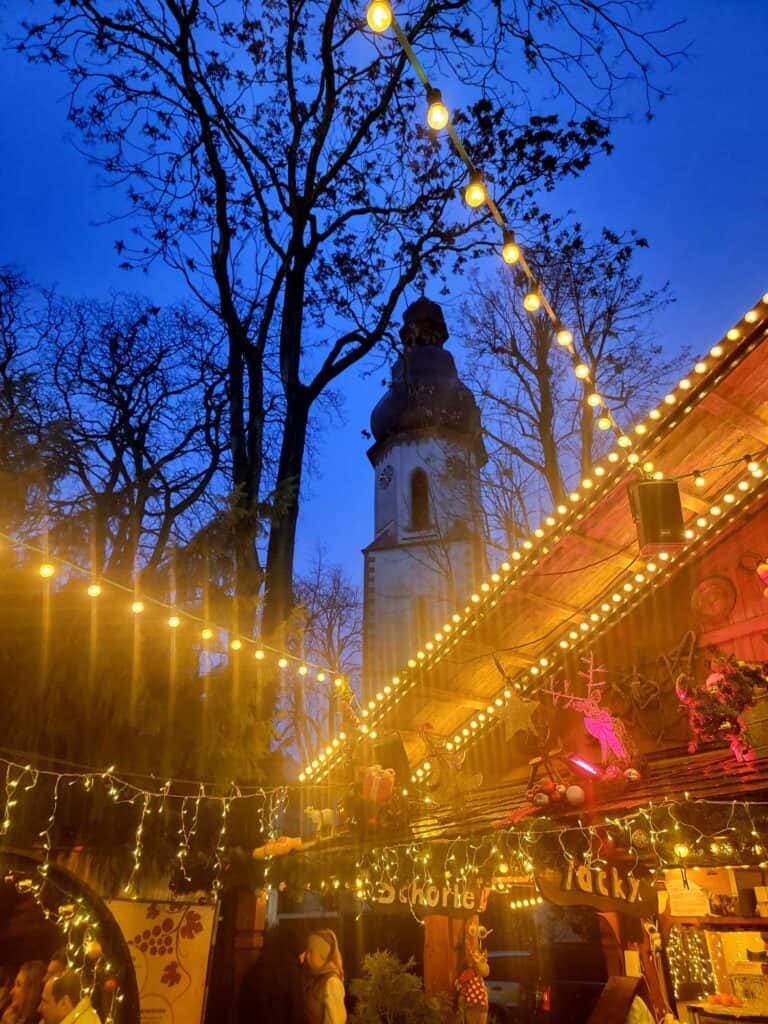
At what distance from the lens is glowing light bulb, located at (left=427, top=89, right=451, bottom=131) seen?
15.3 feet

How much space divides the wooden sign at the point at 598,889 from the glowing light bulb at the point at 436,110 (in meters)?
6.14

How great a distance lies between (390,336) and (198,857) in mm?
10364

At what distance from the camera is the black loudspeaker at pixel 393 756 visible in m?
9.92

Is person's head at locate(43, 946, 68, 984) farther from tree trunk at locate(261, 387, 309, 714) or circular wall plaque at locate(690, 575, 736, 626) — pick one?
circular wall plaque at locate(690, 575, 736, 626)

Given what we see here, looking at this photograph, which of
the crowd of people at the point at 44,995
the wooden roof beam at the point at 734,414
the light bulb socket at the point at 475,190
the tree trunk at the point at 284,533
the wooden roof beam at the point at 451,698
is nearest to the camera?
the light bulb socket at the point at 475,190

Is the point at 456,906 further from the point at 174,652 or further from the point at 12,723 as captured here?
the point at 12,723

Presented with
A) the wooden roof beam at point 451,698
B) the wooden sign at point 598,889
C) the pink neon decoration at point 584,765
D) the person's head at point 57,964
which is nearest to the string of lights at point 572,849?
the wooden sign at point 598,889

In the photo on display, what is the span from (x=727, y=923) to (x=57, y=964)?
7511 millimetres

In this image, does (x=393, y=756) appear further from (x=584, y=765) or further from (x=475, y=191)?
(x=475, y=191)

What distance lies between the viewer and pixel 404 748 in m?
10.1

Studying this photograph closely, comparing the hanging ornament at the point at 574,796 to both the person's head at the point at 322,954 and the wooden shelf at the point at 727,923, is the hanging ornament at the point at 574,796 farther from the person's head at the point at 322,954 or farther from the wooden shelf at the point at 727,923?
the person's head at the point at 322,954

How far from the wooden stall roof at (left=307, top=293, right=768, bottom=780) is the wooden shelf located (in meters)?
3.12

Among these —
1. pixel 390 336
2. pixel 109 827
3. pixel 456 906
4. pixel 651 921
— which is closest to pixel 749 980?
pixel 651 921

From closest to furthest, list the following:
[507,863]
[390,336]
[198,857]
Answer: [507,863], [198,857], [390,336]
